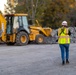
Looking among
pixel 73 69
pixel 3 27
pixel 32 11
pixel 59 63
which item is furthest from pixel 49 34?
pixel 73 69

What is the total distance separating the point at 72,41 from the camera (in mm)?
30406

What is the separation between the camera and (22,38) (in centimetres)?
2683

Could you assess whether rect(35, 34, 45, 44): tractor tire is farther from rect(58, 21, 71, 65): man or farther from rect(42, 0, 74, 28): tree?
rect(42, 0, 74, 28): tree

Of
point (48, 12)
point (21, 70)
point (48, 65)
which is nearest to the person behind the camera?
point (21, 70)

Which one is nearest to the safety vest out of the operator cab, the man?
the man

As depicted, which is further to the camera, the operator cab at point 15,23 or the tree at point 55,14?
the tree at point 55,14

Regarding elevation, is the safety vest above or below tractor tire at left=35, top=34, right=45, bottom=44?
above

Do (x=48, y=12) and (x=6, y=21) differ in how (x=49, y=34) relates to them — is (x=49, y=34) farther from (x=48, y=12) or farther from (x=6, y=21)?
(x=48, y=12)

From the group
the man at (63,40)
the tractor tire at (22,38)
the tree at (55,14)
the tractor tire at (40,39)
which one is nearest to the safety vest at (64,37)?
the man at (63,40)

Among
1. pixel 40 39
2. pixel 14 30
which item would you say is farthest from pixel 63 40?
pixel 40 39

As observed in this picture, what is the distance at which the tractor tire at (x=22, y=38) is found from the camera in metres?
26.4

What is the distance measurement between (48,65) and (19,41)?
1228 centimetres

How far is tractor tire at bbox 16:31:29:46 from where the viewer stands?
26391 millimetres

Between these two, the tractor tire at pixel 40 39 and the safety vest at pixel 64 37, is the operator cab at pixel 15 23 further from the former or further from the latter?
the safety vest at pixel 64 37
